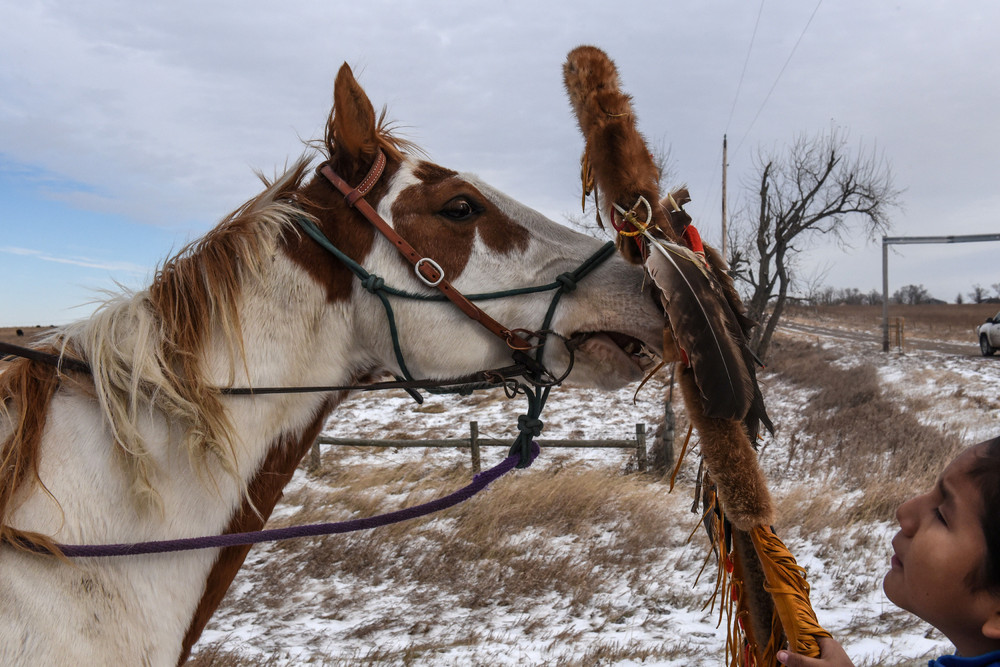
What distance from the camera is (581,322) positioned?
1.82 metres

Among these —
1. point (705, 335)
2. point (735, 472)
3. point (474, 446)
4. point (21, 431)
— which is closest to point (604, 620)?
point (735, 472)

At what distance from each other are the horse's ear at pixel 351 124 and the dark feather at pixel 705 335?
3.26ft

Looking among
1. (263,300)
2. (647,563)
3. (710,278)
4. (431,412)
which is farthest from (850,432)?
(263,300)

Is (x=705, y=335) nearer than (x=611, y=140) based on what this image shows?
Yes

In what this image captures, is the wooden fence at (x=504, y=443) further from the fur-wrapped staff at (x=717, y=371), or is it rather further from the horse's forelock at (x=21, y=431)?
the horse's forelock at (x=21, y=431)

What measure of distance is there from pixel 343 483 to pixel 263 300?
7.34m

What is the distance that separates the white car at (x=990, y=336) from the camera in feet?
61.3

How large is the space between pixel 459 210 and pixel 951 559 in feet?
5.11

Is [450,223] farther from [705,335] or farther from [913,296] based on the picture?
[913,296]

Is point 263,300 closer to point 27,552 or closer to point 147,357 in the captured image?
point 147,357

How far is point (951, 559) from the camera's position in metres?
1.20

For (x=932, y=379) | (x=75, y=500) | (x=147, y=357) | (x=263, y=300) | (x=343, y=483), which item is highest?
(x=263, y=300)

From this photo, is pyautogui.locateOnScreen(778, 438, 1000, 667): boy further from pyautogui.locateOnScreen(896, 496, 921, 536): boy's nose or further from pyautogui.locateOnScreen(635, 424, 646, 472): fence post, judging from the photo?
pyautogui.locateOnScreen(635, 424, 646, 472): fence post

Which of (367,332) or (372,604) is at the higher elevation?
(367,332)
